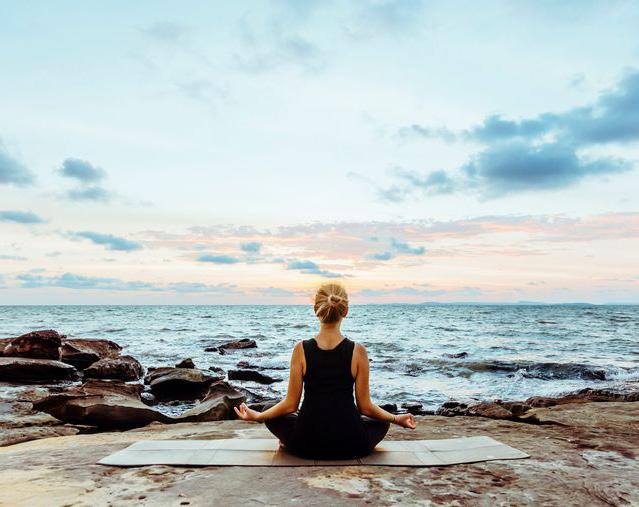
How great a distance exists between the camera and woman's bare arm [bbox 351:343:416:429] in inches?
192

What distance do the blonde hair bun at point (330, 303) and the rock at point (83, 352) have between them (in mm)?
16677

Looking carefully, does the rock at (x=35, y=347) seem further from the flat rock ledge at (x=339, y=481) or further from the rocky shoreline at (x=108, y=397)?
the flat rock ledge at (x=339, y=481)

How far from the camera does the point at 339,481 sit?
412 centimetres

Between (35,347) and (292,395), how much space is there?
1519 centimetres

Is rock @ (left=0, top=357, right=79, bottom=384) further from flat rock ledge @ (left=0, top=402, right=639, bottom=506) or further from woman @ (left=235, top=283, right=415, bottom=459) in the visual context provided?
woman @ (left=235, top=283, right=415, bottom=459)

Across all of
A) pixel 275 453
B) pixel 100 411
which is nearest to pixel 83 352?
pixel 100 411

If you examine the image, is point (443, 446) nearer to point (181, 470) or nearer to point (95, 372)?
point (181, 470)

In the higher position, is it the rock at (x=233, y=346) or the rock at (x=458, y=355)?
the rock at (x=458, y=355)

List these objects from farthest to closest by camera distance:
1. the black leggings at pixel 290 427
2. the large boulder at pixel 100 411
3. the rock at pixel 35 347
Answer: the rock at pixel 35 347
the large boulder at pixel 100 411
the black leggings at pixel 290 427

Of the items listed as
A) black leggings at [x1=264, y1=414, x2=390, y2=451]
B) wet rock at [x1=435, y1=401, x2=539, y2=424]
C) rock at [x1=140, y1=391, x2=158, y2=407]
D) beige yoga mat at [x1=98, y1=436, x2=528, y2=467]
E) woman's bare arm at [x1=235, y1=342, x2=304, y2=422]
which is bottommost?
rock at [x1=140, y1=391, x2=158, y2=407]

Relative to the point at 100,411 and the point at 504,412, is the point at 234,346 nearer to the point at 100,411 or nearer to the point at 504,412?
the point at 100,411

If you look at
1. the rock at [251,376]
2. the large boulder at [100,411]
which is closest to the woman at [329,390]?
the large boulder at [100,411]

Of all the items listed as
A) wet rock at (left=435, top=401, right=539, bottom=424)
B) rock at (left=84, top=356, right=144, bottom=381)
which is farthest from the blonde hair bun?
rock at (left=84, top=356, right=144, bottom=381)

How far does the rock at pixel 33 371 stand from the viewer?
577 inches
